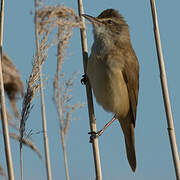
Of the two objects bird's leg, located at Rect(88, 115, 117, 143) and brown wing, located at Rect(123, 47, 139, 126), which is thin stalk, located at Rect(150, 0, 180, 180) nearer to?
bird's leg, located at Rect(88, 115, 117, 143)

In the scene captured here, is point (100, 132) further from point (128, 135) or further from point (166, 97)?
point (166, 97)

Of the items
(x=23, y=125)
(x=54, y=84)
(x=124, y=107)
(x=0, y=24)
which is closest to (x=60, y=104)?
(x=54, y=84)

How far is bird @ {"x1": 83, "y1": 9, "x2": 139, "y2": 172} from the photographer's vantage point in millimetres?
3443

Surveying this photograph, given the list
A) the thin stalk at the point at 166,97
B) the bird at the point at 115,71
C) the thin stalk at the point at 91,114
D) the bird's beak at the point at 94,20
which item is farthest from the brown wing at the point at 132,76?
the thin stalk at the point at 166,97

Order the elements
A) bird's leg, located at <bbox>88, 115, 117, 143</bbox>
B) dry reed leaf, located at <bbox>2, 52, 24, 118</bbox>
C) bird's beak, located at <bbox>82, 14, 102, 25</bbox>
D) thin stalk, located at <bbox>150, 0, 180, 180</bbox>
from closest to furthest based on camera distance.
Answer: thin stalk, located at <bbox>150, 0, 180, 180</bbox>
bird's leg, located at <bbox>88, 115, 117, 143</bbox>
bird's beak, located at <bbox>82, 14, 102, 25</bbox>
dry reed leaf, located at <bbox>2, 52, 24, 118</bbox>

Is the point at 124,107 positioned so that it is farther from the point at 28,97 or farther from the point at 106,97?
the point at 28,97

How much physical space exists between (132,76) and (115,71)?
1.21ft

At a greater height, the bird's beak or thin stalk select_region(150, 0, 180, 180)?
the bird's beak

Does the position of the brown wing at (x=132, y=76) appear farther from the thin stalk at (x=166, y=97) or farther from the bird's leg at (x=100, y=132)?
the thin stalk at (x=166, y=97)

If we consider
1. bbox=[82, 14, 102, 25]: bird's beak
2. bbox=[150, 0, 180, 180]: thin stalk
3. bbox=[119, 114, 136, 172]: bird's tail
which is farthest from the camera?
bbox=[119, 114, 136, 172]: bird's tail

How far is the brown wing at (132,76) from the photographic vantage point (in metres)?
3.74

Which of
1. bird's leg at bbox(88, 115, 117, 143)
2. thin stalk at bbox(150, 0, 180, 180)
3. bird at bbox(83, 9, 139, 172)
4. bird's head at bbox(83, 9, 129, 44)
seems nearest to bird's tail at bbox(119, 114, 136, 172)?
bird at bbox(83, 9, 139, 172)

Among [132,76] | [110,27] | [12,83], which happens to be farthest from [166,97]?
[12,83]

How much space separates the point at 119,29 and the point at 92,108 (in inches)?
50.4
